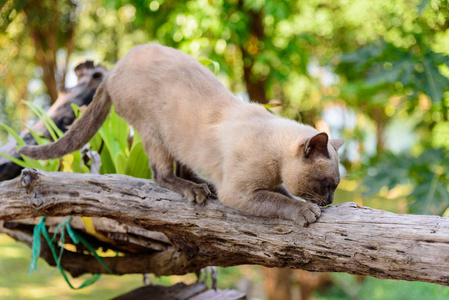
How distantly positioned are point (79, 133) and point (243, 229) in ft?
3.08

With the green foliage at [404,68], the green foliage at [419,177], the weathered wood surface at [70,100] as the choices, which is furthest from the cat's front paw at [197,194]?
the green foliage at [404,68]

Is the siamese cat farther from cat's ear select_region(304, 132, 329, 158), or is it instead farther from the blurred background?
the blurred background

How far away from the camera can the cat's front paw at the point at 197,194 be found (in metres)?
1.55

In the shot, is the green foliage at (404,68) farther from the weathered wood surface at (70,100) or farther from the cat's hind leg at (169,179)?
the cat's hind leg at (169,179)

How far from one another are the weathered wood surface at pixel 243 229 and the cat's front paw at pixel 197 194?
0.08 feet

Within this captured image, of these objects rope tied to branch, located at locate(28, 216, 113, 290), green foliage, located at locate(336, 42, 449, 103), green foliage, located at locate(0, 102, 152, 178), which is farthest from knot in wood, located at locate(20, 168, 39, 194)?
green foliage, located at locate(336, 42, 449, 103)

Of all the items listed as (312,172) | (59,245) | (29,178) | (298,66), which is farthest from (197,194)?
(298,66)

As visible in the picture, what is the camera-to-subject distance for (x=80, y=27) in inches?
276

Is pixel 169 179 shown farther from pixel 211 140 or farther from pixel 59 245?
pixel 59 245

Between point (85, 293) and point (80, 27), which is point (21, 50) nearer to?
point (80, 27)

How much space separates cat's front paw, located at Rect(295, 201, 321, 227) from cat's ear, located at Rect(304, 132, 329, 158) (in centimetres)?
19

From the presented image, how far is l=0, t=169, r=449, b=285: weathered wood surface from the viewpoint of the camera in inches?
44.9

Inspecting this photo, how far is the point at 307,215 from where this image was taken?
4.29 ft

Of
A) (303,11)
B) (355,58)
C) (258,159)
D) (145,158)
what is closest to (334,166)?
(258,159)
